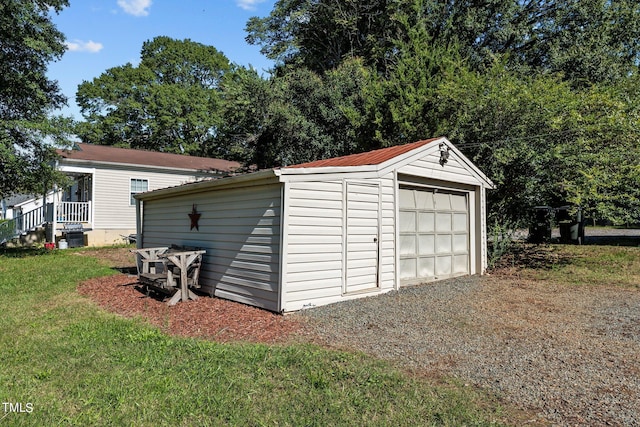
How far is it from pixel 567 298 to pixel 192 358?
20.8 feet

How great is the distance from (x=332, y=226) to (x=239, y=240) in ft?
5.02

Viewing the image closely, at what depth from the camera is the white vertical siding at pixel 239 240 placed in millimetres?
5867

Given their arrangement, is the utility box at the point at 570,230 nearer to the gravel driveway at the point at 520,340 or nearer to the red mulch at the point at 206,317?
the gravel driveway at the point at 520,340

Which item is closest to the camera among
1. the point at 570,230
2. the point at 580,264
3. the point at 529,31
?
the point at 580,264

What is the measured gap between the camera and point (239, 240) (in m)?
6.46

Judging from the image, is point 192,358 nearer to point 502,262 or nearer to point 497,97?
point 502,262

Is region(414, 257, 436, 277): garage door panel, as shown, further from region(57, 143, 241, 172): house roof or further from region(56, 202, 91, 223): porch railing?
region(56, 202, 91, 223): porch railing

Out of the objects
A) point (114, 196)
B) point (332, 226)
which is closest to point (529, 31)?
point (332, 226)

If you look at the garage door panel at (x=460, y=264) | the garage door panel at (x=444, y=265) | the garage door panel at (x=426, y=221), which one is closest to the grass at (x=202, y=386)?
the garage door panel at (x=426, y=221)

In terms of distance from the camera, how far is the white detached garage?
5.85 metres

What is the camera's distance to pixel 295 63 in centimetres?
1912

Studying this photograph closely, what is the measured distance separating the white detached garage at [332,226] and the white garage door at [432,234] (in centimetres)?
2

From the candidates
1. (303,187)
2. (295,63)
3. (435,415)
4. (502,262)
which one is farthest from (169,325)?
(295,63)

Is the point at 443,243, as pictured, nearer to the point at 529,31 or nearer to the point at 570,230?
the point at 570,230
